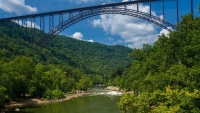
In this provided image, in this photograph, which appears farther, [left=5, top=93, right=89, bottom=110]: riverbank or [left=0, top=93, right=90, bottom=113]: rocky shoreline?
[left=5, top=93, right=89, bottom=110]: riverbank

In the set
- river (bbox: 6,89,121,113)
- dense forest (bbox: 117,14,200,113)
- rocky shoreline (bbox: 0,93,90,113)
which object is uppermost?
dense forest (bbox: 117,14,200,113)

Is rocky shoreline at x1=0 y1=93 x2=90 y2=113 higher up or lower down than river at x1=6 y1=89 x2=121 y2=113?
higher up

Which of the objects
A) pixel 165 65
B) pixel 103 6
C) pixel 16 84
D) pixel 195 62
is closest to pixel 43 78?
pixel 16 84

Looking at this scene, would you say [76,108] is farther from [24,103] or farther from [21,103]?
[21,103]

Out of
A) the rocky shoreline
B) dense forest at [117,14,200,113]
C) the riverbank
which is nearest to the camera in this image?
dense forest at [117,14,200,113]

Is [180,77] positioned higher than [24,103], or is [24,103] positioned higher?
[180,77]

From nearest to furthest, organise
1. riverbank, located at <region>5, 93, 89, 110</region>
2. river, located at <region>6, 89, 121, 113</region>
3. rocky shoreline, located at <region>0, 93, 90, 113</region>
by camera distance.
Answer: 1. river, located at <region>6, 89, 121, 113</region>
2. rocky shoreline, located at <region>0, 93, 90, 113</region>
3. riverbank, located at <region>5, 93, 89, 110</region>

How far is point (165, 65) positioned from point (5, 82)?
2561 cm

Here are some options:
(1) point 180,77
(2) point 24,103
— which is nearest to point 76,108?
(2) point 24,103

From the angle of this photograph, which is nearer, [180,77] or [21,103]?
[180,77]

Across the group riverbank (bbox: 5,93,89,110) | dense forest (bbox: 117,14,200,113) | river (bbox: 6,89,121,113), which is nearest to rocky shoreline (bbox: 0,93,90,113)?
riverbank (bbox: 5,93,89,110)

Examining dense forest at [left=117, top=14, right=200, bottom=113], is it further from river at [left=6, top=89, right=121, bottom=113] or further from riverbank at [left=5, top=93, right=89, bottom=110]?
riverbank at [left=5, top=93, right=89, bottom=110]

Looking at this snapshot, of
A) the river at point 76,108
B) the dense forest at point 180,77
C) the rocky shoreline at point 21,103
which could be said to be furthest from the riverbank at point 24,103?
the dense forest at point 180,77

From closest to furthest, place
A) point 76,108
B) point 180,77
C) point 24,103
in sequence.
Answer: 1. point 180,77
2. point 76,108
3. point 24,103
